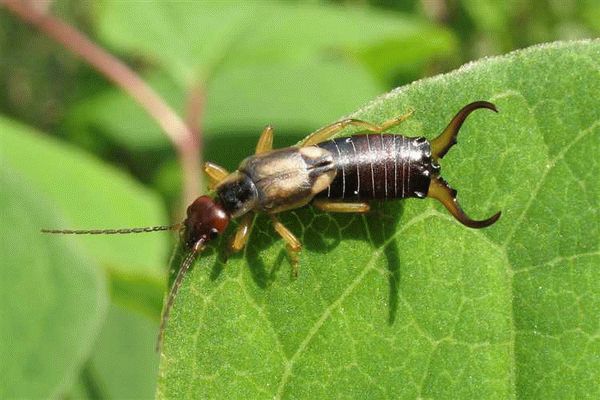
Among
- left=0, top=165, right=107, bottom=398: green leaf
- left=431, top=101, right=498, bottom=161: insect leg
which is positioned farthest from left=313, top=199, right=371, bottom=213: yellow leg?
left=0, top=165, right=107, bottom=398: green leaf

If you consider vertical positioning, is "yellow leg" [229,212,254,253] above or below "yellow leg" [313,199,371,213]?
below

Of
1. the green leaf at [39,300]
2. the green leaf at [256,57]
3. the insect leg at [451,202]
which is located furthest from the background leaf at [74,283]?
the insect leg at [451,202]

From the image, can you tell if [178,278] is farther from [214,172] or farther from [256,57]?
[256,57]

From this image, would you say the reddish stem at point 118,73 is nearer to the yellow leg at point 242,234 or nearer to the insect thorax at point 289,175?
the insect thorax at point 289,175

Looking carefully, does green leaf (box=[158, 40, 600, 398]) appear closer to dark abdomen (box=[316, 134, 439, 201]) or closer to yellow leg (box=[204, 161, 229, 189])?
dark abdomen (box=[316, 134, 439, 201])

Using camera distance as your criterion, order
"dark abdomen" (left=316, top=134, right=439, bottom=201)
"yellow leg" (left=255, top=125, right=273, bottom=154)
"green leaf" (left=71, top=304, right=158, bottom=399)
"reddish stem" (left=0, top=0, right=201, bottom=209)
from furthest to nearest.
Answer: "reddish stem" (left=0, top=0, right=201, bottom=209) → "green leaf" (left=71, top=304, right=158, bottom=399) → "yellow leg" (left=255, top=125, right=273, bottom=154) → "dark abdomen" (left=316, top=134, right=439, bottom=201)

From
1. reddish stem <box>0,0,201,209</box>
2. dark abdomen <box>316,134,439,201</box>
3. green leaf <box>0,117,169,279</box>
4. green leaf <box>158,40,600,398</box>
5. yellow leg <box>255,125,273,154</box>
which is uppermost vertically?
reddish stem <box>0,0,201,209</box>
